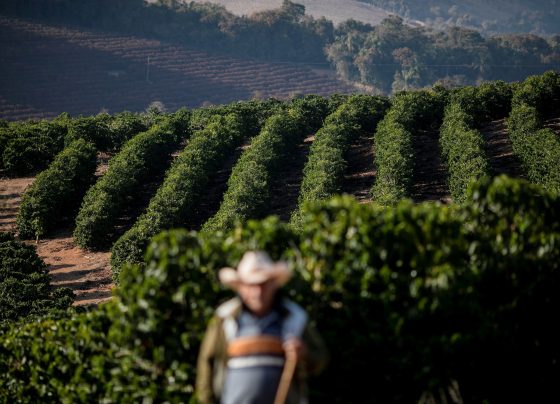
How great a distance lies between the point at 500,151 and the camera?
40094mm

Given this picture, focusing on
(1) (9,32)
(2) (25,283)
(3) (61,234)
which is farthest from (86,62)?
(2) (25,283)

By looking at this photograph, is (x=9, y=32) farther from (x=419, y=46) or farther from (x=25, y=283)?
(x=25, y=283)

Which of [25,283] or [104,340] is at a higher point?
[104,340]

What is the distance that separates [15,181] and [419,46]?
463 ft

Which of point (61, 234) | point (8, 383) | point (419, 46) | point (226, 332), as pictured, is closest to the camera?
point (226, 332)

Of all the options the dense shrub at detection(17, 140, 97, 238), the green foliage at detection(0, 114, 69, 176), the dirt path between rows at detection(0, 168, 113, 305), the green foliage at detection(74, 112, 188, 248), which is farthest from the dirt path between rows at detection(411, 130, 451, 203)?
the green foliage at detection(0, 114, 69, 176)

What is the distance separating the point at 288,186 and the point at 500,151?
488 inches

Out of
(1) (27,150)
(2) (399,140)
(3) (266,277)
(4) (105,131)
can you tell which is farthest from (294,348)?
(4) (105,131)

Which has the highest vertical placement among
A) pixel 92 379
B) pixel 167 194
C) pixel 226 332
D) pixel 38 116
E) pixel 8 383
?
pixel 226 332

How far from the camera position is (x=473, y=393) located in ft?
29.2

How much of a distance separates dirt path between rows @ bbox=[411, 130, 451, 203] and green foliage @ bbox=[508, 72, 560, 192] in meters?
4.06

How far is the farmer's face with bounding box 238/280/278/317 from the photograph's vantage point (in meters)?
5.75

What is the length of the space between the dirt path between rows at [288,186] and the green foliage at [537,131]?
11669mm

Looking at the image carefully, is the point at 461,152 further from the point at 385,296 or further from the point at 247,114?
the point at 385,296
